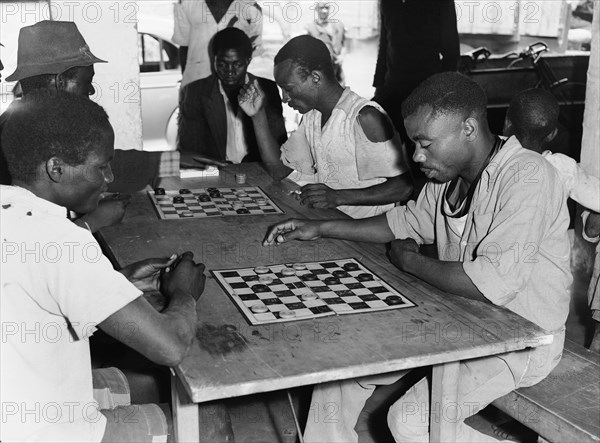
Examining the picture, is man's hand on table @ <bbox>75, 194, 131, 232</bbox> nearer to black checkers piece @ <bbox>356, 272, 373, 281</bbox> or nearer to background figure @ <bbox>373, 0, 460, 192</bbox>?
black checkers piece @ <bbox>356, 272, 373, 281</bbox>

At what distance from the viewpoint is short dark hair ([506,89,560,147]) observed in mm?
4320

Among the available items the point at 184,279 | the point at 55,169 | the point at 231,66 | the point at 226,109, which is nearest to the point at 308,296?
the point at 184,279

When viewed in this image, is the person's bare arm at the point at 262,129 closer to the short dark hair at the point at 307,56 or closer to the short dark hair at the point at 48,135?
the short dark hair at the point at 307,56

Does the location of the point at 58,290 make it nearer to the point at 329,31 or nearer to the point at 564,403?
the point at 564,403

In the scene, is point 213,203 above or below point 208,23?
below

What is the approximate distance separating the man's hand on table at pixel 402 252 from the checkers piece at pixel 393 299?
0.24 m

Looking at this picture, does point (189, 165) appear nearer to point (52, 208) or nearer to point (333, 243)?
point (333, 243)

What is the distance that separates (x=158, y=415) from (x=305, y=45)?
7.80 feet

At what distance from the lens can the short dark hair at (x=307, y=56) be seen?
4.34m

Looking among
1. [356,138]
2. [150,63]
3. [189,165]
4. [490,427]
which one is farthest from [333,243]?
[150,63]

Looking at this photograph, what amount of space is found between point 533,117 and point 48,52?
2.66 metres

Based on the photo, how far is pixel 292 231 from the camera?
3.56 meters

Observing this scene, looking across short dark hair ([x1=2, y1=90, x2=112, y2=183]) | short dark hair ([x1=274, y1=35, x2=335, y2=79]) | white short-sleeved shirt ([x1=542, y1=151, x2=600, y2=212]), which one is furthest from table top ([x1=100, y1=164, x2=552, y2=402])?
short dark hair ([x1=274, y1=35, x2=335, y2=79])

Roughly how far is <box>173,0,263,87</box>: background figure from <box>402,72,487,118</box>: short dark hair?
3841 mm
